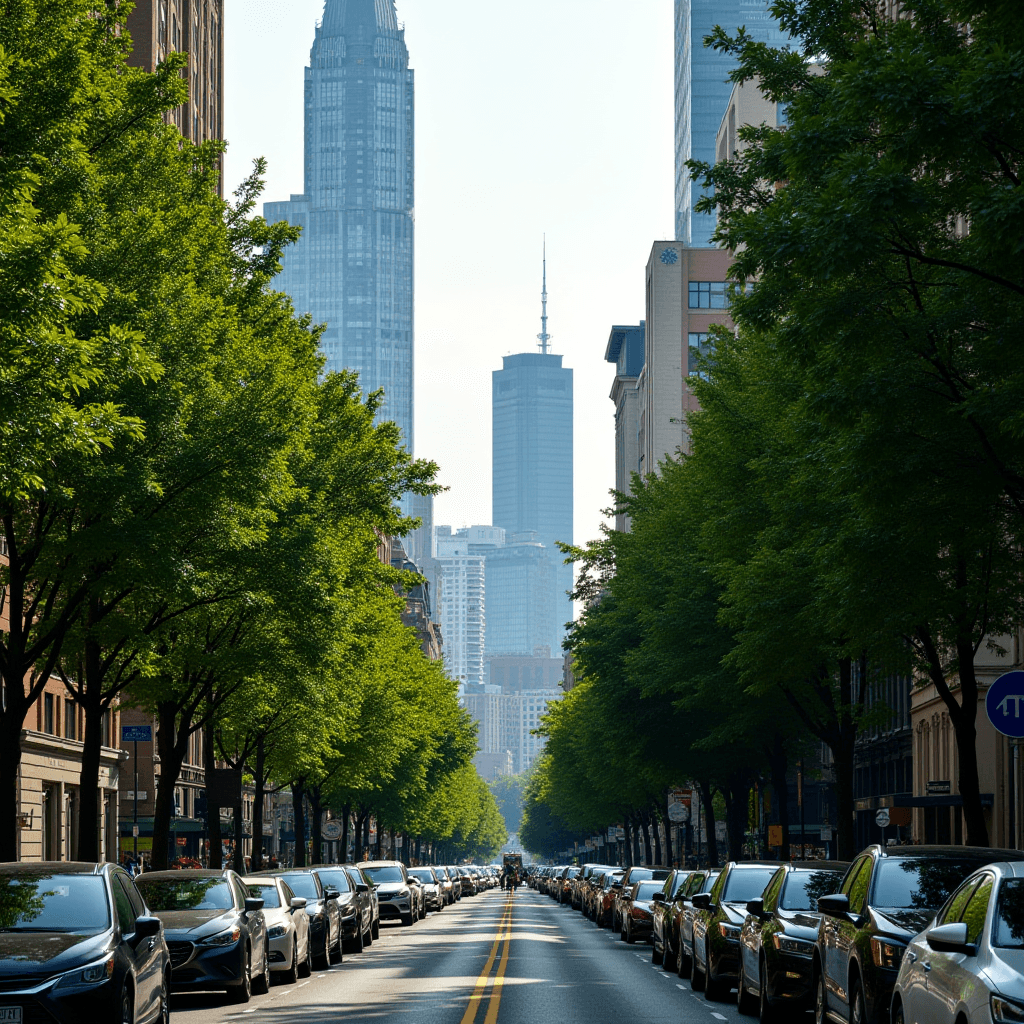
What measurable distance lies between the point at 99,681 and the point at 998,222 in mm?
20328

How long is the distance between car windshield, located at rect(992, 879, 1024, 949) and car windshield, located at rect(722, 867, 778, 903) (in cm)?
1283

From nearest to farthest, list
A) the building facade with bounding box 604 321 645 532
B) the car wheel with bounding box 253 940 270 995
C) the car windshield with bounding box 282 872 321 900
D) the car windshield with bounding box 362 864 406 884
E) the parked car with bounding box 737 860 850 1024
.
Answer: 1. the parked car with bounding box 737 860 850 1024
2. the car wheel with bounding box 253 940 270 995
3. the car windshield with bounding box 282 872 321 900
4. the car windshield with bounding box 362 864 406 884
5. the building facade with bounding box 604 321 645 532

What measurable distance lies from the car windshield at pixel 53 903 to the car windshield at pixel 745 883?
11072 millimetres

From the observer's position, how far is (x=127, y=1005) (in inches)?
542

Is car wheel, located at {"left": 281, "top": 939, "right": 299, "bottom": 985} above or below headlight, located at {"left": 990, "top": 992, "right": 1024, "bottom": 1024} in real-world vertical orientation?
below

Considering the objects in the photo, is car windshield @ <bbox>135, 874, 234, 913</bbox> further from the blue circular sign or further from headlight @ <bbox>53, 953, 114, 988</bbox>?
the blue circular sign

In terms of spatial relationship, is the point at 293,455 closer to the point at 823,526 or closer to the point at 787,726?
the point at 823,526

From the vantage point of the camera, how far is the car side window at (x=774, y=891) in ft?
63.7

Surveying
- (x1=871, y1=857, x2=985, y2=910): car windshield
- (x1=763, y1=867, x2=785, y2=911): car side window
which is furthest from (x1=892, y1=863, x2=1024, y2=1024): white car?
(x1=763, y1=867, x2=785, y2=911): car side window

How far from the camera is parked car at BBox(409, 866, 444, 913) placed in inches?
2564

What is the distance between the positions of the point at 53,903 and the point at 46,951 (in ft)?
3.59

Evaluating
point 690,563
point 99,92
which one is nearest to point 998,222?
point 99,92

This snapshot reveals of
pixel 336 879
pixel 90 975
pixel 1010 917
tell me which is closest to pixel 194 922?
pixel 90 975

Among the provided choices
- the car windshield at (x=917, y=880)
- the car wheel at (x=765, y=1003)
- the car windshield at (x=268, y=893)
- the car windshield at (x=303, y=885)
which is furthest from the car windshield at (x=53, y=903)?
the car windshield at (x=303, y=885)
